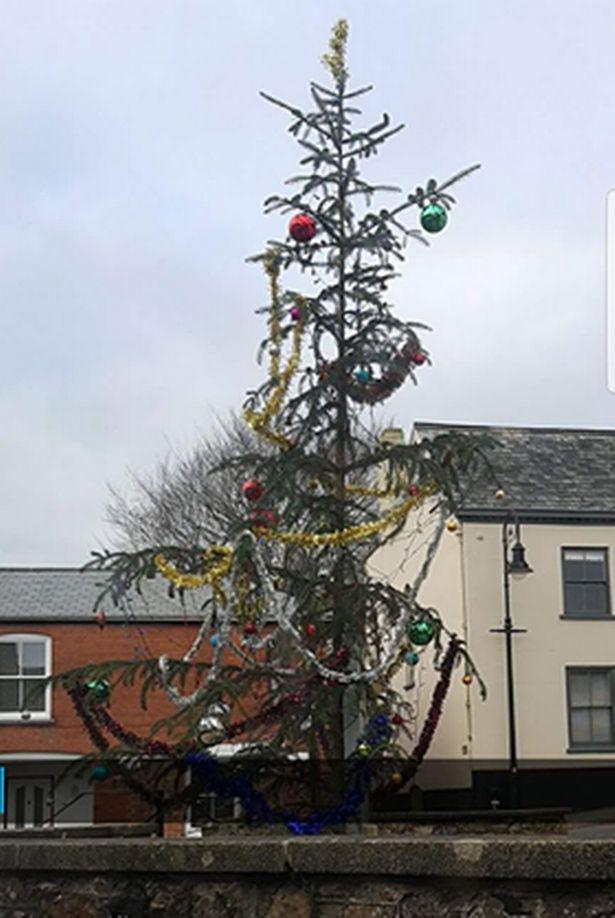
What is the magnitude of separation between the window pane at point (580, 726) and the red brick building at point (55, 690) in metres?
7.63

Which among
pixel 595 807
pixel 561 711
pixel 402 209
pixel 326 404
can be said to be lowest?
pixel 595 807

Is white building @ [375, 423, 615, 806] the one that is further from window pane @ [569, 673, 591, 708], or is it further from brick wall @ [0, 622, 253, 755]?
brick wall @ [0, 622, 253, 755]

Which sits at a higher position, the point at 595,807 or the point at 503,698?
the point at 503,698

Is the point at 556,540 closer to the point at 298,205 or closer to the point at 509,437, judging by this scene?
the point at 509,437

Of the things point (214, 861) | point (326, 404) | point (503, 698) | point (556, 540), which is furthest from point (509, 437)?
point (214, 861)

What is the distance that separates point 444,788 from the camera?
2809cm

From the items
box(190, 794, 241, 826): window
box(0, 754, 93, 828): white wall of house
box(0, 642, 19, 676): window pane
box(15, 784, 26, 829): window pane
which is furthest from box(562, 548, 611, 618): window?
box(15, 784, 26, 829): window pane

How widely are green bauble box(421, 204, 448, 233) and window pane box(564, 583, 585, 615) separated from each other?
18080 millimetres

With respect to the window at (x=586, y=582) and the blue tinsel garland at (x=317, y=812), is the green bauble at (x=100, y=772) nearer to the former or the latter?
the blue tinsel garland at (x=317, y=812)

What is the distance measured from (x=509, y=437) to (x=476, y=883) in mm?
27762

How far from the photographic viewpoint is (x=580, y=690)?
94.8ft

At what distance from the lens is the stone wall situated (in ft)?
15.4

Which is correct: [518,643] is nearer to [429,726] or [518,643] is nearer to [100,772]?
[429,726]

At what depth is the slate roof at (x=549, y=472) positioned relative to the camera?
29531 mm
